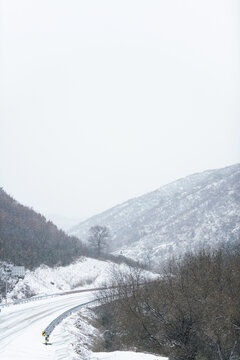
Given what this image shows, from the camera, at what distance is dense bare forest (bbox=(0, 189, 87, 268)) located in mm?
48906

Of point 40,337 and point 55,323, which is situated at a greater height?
point 40,337

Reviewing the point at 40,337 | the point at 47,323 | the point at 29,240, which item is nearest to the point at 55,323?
the point at 47,323

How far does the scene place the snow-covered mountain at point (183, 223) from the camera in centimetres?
11831

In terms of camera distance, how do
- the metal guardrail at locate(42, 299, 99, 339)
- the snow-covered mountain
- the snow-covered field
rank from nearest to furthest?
the snow-covered field, the metal guardrail at locate(42, 299, 99, 339), the snow-covered mountain

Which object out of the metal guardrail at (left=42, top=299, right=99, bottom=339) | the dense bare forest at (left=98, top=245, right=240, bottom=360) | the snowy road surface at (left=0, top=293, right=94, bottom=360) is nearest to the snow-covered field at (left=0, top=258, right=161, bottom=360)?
the snowy road surface at (left=0, top=293, right=94, bottom=360)

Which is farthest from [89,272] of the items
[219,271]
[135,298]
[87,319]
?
[219,271]

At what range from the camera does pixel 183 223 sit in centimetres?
13962

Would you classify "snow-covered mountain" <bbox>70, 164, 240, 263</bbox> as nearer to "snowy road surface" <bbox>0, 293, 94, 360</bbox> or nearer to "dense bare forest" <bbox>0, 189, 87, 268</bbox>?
"dense bare forest" <bbox>0, 189, 87, 268</bbox>

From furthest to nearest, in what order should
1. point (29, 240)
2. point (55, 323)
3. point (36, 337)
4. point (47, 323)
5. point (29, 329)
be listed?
point (29, 240)
point (47, 323)
point (55, 323)
point (29, 329)
point (36, 337)

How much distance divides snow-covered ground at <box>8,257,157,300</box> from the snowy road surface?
14.9ft

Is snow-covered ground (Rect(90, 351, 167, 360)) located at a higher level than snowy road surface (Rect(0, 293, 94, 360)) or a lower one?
lower

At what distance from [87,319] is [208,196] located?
129m

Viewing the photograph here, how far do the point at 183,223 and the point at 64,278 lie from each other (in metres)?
93.9

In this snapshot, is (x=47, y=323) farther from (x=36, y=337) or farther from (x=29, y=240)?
(x=29, y=240)
